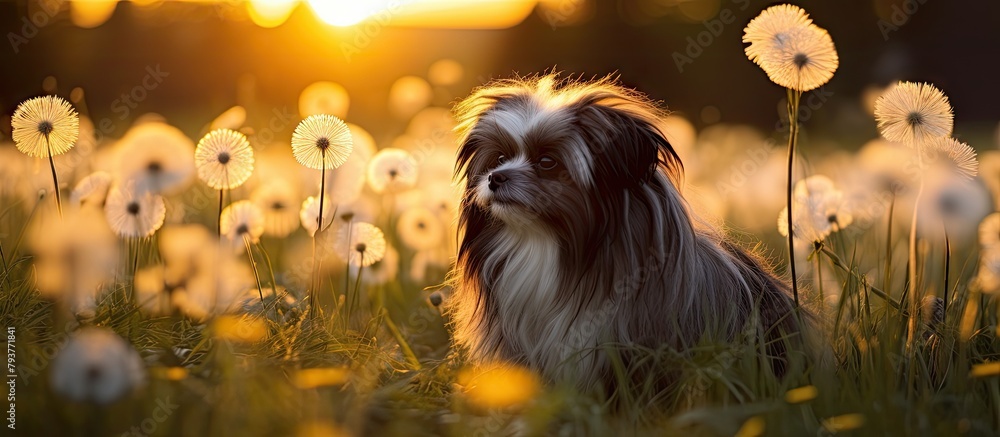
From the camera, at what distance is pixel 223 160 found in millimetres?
3963

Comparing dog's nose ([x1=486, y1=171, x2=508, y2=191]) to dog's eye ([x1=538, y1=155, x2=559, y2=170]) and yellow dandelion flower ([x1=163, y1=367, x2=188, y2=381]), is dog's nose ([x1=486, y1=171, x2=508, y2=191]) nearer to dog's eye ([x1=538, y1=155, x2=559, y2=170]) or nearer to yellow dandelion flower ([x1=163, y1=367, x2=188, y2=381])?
dog's eye ([x1=538, y1=155, x2=559, y2=170])

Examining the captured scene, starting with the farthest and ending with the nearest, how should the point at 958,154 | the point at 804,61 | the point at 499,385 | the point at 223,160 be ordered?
the point at 223,160, the point at 958,154, the point at 499,385, the point at 804,61

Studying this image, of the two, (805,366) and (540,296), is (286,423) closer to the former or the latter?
(540,296)

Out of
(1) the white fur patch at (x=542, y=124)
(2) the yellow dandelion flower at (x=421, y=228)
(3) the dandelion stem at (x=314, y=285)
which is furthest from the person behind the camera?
(2) the yellow dandelion flower at (x=421, y=228)

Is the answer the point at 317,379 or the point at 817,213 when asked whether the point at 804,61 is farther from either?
the point at 317,379

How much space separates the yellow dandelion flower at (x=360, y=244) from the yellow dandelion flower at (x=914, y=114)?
2.49 meters

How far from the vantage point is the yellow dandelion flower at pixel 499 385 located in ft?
10.1

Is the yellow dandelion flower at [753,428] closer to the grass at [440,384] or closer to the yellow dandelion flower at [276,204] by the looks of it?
the grass at [440,384]

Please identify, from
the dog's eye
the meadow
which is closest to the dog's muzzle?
the dog's eye

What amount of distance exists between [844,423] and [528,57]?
10537 mm

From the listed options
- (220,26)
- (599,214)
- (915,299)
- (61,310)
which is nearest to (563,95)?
(599,214)

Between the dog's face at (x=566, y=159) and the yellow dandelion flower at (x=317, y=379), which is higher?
the dog's face at (x=566, y=159)

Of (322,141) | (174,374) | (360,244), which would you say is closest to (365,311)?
(360,244)

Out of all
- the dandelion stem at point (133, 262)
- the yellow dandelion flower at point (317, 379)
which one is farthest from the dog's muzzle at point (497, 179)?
the dandelion stem at point (133, 262)
